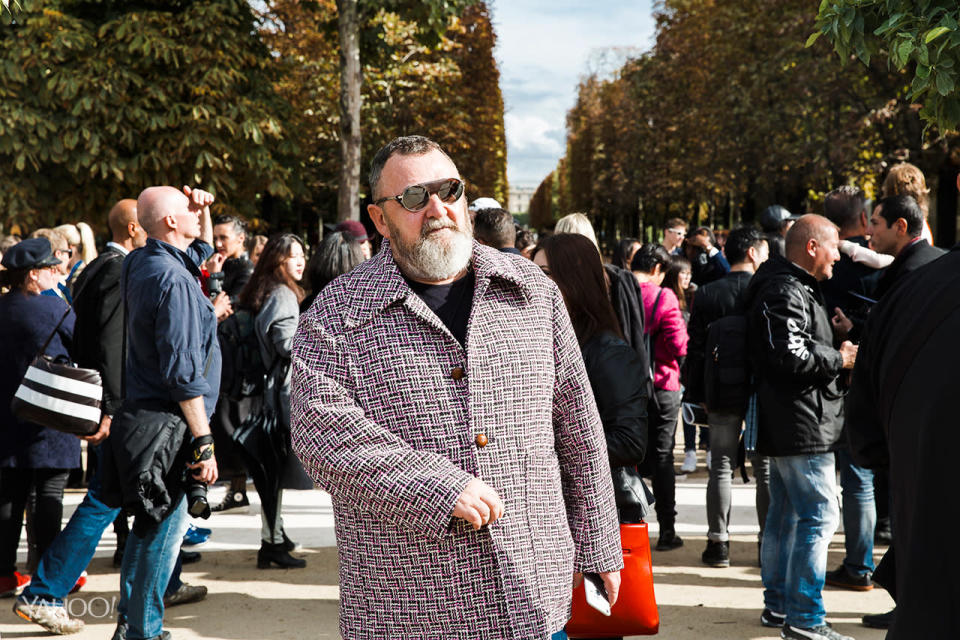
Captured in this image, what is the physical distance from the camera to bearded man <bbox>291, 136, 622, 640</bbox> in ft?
8.82

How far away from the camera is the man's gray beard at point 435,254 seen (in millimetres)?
2928

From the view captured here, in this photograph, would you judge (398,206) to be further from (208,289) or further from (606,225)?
(606,225)

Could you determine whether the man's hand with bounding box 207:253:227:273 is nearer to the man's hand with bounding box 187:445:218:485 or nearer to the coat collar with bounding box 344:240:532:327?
the man's hand with bounding box 187:445:218:485

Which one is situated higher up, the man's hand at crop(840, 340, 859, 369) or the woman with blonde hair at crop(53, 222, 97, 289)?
the woman with blonde hair at crop(53, 222, 97, 289)

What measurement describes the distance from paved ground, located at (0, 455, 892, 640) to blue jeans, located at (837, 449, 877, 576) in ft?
0.66

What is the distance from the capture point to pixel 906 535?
2.36m

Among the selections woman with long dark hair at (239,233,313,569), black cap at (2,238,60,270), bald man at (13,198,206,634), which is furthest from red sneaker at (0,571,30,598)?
black cap at (2,238,60,270)

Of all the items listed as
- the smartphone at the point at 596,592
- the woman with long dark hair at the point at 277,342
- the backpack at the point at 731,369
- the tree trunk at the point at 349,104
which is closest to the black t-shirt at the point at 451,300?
the smartphone at the point at 596,592

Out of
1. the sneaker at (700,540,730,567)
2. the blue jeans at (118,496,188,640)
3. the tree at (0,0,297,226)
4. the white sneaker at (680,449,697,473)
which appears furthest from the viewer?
the tree at (0,0,297,226)

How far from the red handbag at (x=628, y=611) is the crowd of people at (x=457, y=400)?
0.36 metres

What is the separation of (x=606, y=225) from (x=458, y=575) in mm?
85340

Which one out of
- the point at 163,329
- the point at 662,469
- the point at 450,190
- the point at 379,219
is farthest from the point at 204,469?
the point at 662,469

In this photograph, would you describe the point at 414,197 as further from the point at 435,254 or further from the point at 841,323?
the point at 841,323

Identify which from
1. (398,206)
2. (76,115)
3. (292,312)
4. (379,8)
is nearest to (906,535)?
(398,206)
